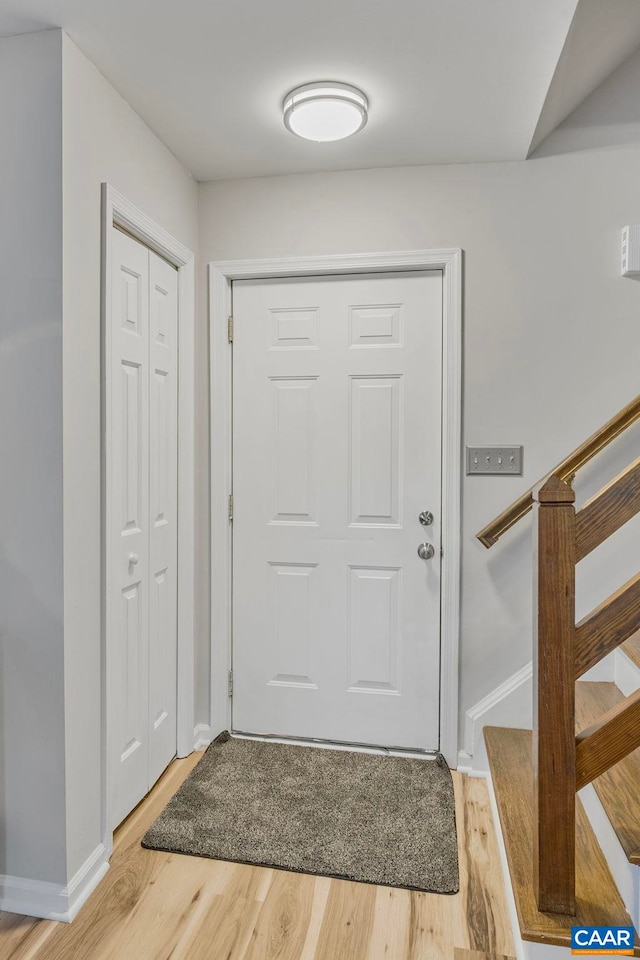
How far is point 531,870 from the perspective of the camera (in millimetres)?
1375

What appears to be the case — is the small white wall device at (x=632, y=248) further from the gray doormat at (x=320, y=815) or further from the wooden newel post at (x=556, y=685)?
the gray doormat at (x=320, y=815)

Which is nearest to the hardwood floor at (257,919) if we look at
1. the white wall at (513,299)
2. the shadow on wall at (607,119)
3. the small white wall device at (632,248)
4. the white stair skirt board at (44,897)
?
the white stair skirt board at (44,897)

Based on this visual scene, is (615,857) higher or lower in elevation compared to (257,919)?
higher

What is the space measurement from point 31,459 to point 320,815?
148cm

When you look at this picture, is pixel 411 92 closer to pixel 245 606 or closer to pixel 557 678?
pixel 557 678

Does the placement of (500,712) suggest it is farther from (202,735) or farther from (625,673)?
(202,735)

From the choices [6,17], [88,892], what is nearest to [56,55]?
[6,17]

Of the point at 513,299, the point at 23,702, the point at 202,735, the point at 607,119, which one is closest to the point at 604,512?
the point at 513,299

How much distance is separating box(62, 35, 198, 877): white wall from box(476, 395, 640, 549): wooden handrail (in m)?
1.31

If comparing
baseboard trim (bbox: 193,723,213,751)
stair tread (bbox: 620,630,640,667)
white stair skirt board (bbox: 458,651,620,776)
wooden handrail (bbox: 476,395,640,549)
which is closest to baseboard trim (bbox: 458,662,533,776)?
white stair skirt board (bbox: 458,651,620,776)

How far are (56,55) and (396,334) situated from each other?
139 cm

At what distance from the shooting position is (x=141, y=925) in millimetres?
1564

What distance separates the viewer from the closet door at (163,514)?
2166mm

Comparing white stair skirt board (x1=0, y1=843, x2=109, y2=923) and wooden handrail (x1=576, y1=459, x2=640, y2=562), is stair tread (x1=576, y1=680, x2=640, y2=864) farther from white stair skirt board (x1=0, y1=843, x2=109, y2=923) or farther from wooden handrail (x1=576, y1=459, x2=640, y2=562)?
white stair skirt board (x1=0, y1=843, x2=109, y2=923)
